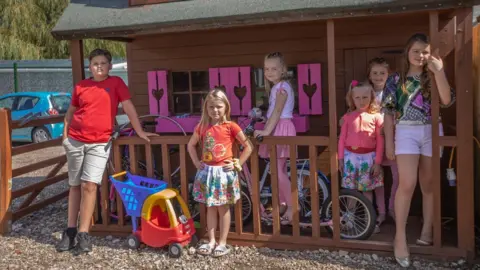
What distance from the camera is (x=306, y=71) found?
19.6ft

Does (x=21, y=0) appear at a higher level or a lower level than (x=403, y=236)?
Answer: higher

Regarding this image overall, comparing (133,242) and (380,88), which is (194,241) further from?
(380,88)

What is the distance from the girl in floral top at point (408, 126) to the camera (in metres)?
4.21

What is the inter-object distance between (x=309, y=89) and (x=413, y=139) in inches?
76.2

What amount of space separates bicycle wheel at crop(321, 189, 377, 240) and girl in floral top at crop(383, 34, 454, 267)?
0.33 metres

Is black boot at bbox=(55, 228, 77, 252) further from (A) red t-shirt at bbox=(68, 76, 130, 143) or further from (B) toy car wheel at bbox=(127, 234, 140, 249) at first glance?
(A) red t-shirt at bbox=(68, 76, 130, 143)

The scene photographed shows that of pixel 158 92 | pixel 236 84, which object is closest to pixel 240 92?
pixel 236 84

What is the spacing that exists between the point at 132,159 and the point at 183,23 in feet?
4.80

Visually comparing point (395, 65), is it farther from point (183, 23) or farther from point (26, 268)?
point (26, 268)

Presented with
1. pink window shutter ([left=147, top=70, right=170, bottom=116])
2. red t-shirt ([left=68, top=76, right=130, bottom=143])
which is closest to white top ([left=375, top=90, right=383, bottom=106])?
red t-shirt ([left=68, top=76, right=130, bottom=143])

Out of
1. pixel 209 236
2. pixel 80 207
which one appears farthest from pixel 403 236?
pixel 80 207

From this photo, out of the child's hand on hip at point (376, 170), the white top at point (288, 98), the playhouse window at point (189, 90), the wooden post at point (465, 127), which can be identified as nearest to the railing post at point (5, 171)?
the playhouse window at point (189, 90)

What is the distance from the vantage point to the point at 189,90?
6.70m

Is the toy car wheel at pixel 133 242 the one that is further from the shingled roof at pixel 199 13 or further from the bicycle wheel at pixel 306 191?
the shingled roof at pixel 199 13
